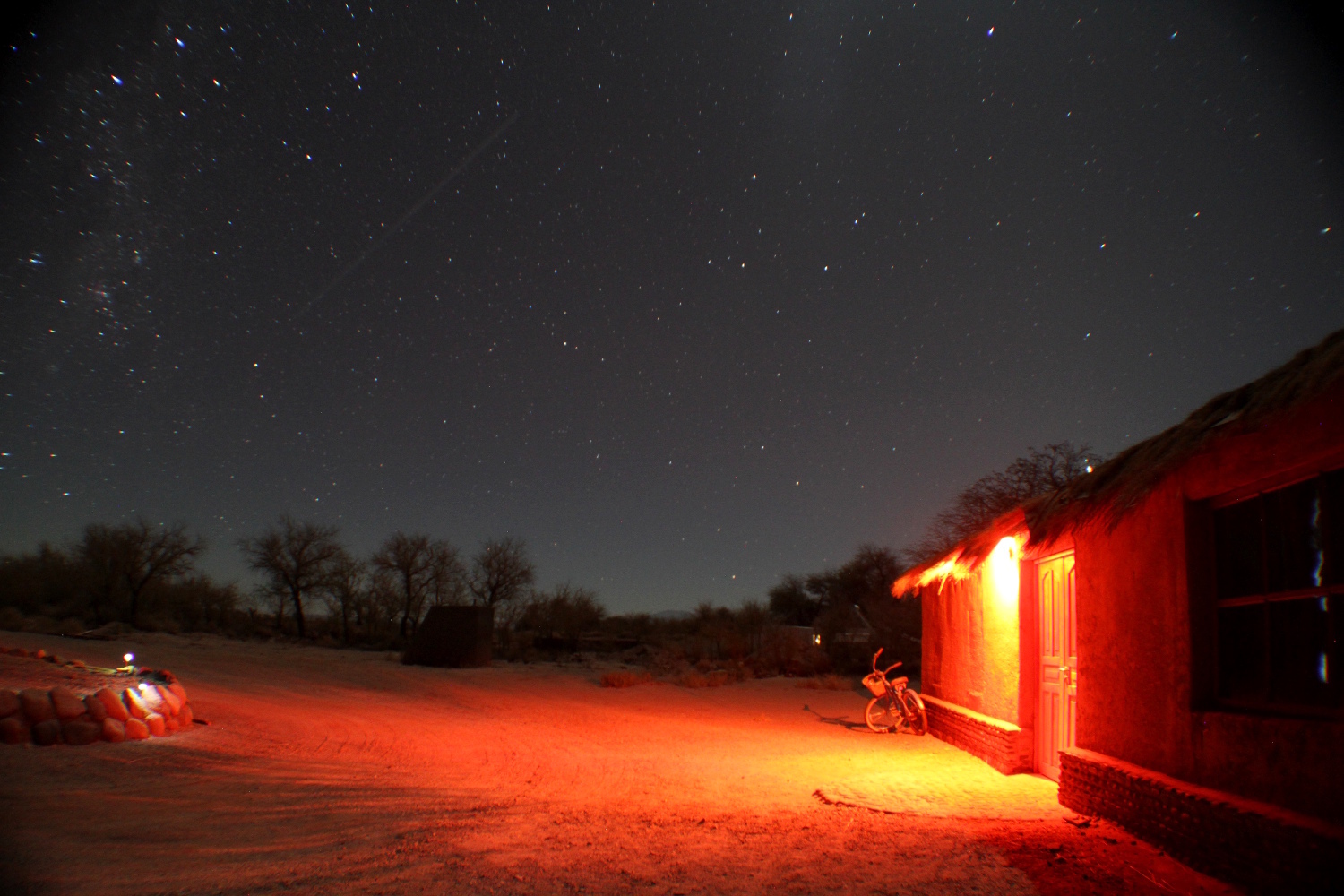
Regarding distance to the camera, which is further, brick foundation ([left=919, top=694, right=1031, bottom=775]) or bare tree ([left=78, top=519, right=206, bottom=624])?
bare tree ([left=78, top=519, right=206, bottom=624])

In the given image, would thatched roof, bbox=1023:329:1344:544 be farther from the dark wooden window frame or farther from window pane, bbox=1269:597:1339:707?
window pane, bbox=1269:597:1339:707

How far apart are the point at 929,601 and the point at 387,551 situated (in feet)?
119

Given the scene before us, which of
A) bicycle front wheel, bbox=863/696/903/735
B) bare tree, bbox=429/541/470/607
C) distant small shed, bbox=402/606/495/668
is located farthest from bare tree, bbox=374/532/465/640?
bicycle front wheel, bbox=863/696/903/735

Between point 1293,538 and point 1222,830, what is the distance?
75.3 inches

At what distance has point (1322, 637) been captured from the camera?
15.8ft

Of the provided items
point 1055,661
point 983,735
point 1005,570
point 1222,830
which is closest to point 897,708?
point 983,735

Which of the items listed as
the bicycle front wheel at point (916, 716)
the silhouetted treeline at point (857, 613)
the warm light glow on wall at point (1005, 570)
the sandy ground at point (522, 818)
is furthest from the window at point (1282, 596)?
the silhouetted treeline at point (857, 613)

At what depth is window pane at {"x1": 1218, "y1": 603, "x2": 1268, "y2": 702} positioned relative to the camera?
533 centimetres

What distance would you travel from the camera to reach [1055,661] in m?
9.22

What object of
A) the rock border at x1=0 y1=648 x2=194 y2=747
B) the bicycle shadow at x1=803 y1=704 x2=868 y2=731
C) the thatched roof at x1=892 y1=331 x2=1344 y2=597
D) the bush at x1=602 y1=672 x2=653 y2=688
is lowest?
the bush at x1=602 y1=672 x2=653 y2=688

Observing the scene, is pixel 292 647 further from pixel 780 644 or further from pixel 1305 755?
pixel 1305 755

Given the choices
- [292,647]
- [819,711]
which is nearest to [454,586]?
[292,647]

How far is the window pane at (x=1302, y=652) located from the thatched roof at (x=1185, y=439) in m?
1.18

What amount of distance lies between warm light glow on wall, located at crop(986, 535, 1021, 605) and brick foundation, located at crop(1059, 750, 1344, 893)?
3254 millimetres
